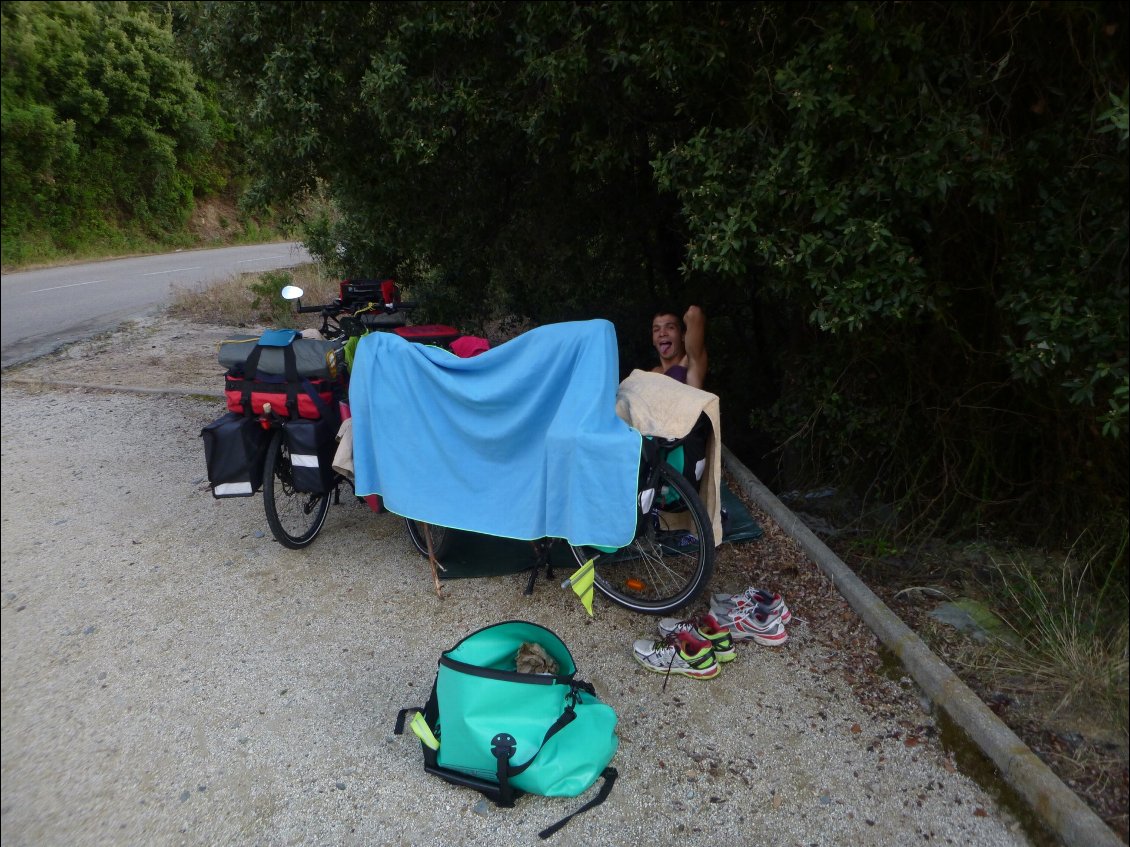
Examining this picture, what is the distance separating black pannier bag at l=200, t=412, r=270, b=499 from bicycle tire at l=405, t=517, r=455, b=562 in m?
0.87

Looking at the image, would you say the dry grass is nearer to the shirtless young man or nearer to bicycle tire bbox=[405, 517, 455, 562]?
the shirtless young man

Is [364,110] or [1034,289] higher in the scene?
[364,110]

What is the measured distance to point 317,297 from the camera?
10.9m

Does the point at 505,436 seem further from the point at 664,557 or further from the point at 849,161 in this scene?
the point at 849,161

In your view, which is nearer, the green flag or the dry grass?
the dry grass

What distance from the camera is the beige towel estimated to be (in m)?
3.81

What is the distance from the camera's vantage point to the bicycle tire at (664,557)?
3.84 metres

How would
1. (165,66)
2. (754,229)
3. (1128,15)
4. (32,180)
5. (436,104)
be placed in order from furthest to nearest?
(436,104), (754,229), (1128,15), (165,66), (32,180)

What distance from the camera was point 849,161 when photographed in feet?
11.9

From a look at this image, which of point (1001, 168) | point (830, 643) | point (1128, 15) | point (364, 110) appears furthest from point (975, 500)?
point (364, 110)

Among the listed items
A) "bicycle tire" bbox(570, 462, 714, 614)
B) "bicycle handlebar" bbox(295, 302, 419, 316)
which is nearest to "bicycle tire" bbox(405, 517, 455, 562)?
"bicycle tire" bbox(570, 462, 714, 614)

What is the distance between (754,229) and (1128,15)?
5.14ft

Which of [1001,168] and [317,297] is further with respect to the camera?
[317,297]

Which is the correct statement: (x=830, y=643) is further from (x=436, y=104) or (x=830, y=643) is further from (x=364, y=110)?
(x=364, y=110)
